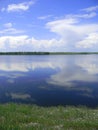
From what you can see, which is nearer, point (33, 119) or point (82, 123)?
point (82, 123)

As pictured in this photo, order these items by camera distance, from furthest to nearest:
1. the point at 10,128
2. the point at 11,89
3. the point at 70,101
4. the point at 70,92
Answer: the point at 11,89 < the point at 70,92 < the point at 70,101 < the point at 10,128

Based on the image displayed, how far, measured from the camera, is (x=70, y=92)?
121ft

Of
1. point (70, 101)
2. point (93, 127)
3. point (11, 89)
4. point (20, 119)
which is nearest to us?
point (93, 127)

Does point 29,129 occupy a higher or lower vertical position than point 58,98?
higher

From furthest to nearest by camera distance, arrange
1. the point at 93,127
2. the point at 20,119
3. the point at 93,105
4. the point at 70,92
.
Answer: the point at 70,92 < the point at 93,105 < the point at 20,119 < the point at 93,127

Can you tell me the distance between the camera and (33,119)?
41.7 ft

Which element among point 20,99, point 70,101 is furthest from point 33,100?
point 70,101

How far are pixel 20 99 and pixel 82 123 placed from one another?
2115 cm

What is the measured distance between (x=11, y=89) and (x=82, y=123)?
29.1m

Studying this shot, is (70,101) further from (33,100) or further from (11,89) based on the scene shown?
(11,89)

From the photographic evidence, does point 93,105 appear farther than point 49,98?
No

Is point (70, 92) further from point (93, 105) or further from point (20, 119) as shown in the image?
point (20, 119)

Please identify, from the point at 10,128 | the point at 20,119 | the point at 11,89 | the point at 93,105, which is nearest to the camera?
the point at 10,128

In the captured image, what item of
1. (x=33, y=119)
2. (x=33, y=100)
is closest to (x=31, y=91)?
(x=33, y=100)
